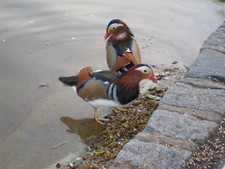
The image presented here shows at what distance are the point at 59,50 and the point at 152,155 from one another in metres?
3.15

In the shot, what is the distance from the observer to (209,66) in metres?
4.08

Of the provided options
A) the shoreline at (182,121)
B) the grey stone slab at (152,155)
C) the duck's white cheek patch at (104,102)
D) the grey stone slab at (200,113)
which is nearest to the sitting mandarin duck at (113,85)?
the duck's white cheek patch at (104,102)

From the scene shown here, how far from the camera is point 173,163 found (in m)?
2.87

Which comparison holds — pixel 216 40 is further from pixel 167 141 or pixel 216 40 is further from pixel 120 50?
pixel 167 141

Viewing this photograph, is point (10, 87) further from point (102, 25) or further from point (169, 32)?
point (169, 32)

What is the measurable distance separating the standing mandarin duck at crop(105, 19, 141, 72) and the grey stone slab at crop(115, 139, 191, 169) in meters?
1.66

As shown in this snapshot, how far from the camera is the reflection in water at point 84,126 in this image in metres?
4.06

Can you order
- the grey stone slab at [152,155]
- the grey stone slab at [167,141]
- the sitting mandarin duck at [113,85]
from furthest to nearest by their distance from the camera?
the sitting mandarin duck at [113,85] → the grey stone slab at [167,141] → the grey stone slab at [152,155]

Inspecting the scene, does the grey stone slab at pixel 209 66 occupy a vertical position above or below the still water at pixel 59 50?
above

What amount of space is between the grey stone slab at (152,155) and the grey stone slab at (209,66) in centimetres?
121

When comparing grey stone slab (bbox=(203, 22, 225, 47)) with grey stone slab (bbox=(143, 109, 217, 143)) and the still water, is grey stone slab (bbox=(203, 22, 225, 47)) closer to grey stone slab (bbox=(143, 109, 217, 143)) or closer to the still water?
the still water

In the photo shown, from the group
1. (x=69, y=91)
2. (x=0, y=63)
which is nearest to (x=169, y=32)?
(x=69, y=91)

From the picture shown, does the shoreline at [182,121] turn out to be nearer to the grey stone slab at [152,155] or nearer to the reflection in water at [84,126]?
the grey stone slab at [152,155]

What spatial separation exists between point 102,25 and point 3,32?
5.09 ft
